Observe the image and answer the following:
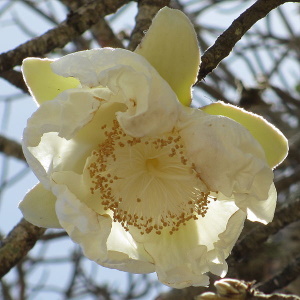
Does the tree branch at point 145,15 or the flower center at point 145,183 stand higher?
the tree branch at point 145,15

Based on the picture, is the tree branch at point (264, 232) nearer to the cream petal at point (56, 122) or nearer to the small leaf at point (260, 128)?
the small leaf at point (260, 128)

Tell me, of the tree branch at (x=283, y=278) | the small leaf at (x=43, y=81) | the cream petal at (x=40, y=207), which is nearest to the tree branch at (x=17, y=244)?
the cream petal at (x=40, y=207)

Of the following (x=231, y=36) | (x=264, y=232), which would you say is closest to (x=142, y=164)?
(x=231, y=36)

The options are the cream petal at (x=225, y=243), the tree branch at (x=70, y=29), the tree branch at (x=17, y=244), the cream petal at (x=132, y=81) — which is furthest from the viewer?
the tree branch at (x=70, y=29)

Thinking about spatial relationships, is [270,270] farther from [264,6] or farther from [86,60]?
[86,60]

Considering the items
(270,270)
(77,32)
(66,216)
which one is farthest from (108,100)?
(270,270)
